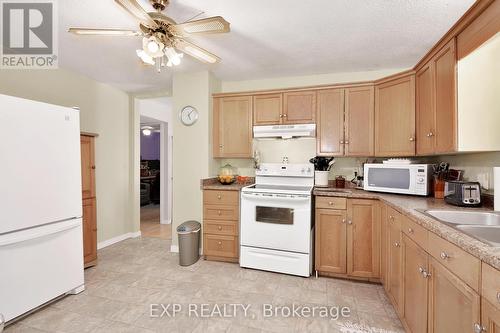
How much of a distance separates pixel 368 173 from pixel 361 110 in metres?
0.78

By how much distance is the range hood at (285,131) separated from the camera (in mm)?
2896

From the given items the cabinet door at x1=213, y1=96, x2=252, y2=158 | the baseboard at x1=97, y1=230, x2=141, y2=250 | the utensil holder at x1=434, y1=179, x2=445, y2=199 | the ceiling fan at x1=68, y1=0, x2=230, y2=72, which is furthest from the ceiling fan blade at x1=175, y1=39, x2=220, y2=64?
the baseboard at x1=97, y1=230, x2=141, y2=250

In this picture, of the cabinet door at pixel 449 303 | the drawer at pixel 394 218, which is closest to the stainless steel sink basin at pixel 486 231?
the cabinet door at pixel 449 303

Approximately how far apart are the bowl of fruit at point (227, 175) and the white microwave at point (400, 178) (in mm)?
1681

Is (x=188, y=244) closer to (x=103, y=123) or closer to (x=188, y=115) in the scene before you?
(x=188, y=115)

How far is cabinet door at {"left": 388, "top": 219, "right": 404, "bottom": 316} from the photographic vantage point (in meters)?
1.72

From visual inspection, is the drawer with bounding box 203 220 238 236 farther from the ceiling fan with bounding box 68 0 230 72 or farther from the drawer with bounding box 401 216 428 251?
the ceiling fan with bounding box 68 0 230 72

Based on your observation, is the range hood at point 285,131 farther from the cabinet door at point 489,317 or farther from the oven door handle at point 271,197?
the cabinet door at point 489,317

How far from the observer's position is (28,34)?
2.08 meters

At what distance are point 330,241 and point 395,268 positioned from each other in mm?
745

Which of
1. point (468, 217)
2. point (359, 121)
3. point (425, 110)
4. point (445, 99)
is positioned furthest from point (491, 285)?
point (359, 121)

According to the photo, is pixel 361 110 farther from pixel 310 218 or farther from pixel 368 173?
pixel 310 218

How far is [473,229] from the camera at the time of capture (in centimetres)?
125

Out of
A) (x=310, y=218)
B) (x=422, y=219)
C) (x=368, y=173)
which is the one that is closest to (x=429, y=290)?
(x=422, y=219)
